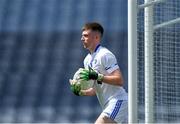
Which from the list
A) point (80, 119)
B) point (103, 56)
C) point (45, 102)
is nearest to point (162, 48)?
point (103, 56)

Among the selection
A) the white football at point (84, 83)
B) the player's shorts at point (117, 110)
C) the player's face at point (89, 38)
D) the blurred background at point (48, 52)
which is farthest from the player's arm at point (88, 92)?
the blurred background at point (48, 52)

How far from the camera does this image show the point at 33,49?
18.7 m

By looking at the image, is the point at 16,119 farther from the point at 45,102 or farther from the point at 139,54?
the point at 139,54

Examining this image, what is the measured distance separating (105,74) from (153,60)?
1.20 ft

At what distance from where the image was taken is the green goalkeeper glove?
4.20m

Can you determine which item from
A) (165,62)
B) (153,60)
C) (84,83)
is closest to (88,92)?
(84,83)

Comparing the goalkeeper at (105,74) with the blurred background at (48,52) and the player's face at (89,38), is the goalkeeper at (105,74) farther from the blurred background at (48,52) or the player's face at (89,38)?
the blurred background at (48,52)

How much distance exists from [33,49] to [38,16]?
1.54m

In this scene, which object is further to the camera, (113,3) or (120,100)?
(113,3)

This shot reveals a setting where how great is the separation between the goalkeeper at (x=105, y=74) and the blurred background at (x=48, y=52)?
10706mm

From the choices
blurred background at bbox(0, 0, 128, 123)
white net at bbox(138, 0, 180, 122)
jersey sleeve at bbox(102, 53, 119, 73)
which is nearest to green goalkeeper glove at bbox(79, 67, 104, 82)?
jersey sleeve at bbox(102, 53, 119, 73)

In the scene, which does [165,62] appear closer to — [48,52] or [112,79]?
[112,79]

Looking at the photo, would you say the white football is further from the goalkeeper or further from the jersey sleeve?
the jersey sleeve

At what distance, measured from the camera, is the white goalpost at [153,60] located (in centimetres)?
414
